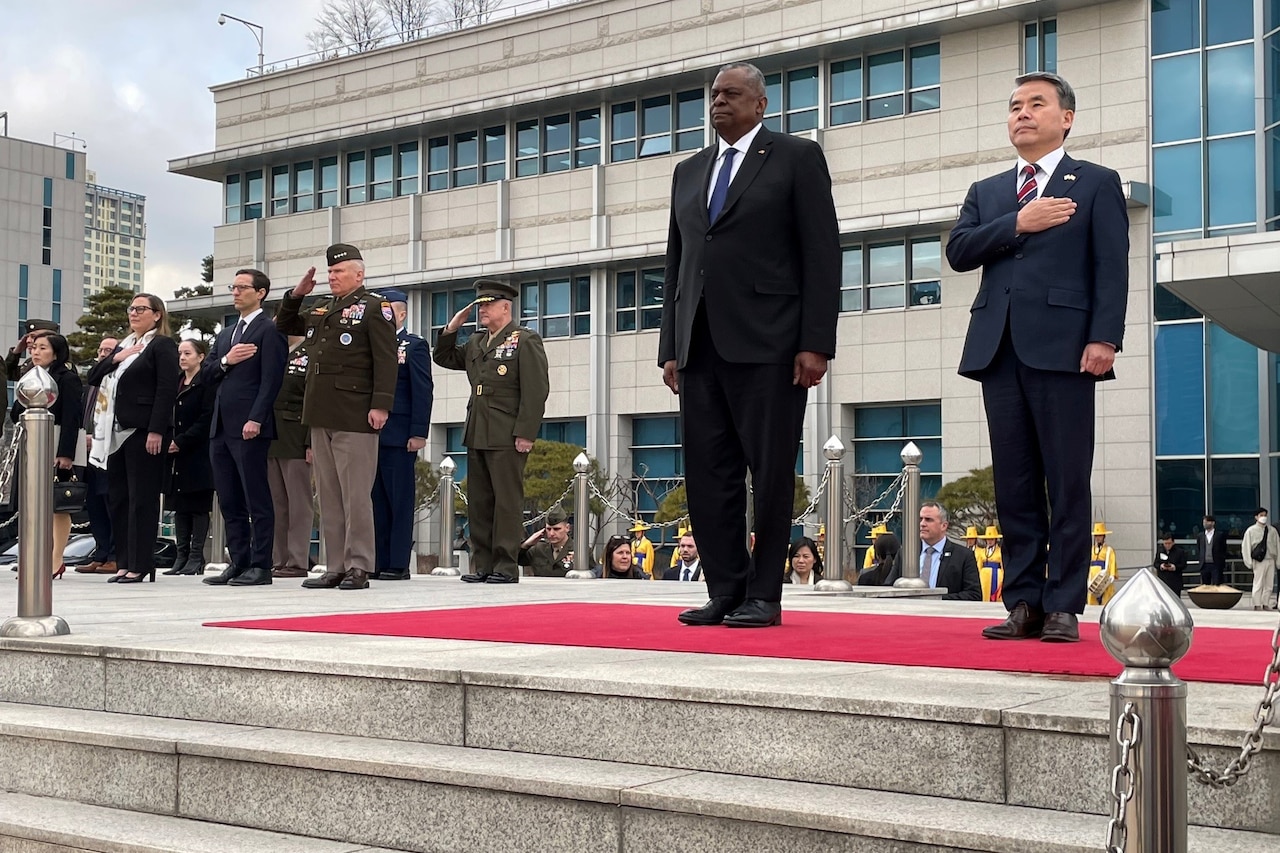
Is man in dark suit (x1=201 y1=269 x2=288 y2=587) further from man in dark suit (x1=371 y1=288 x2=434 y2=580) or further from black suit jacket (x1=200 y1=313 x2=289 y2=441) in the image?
man in dark suit (x1=371 y1=288 x2=434 y2=580)

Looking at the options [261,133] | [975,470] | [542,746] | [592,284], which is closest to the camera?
[542,746]

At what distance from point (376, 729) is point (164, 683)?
1042 mm

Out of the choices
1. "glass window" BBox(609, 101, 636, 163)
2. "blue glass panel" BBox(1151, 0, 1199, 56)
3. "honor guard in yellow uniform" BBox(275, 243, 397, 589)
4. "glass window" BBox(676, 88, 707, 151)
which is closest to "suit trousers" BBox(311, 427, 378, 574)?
"honor guard in yellow uniform" BBox(275, 243, 397, 589)

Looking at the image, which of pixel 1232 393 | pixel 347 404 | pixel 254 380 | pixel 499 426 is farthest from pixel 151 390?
pixel 1232 393

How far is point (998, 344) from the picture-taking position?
5.45 m

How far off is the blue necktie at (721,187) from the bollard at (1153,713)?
145 inches

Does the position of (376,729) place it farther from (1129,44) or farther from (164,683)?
(1129,44)

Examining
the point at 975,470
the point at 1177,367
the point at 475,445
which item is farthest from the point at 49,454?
the point at 1177,367

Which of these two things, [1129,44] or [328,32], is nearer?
[1129,44]

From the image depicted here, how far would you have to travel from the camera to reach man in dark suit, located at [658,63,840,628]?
5785 millimetres

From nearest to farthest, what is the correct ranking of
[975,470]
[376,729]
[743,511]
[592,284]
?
[376,729] → [743,511] → [975,470] → [592,284]

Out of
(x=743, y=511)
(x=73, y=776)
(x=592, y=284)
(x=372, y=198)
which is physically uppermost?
(x=372, y=198)

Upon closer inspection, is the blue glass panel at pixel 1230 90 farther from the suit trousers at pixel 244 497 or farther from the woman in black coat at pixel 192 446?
the suit trousers at pixel 244 497

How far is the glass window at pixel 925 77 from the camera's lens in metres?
34.4
